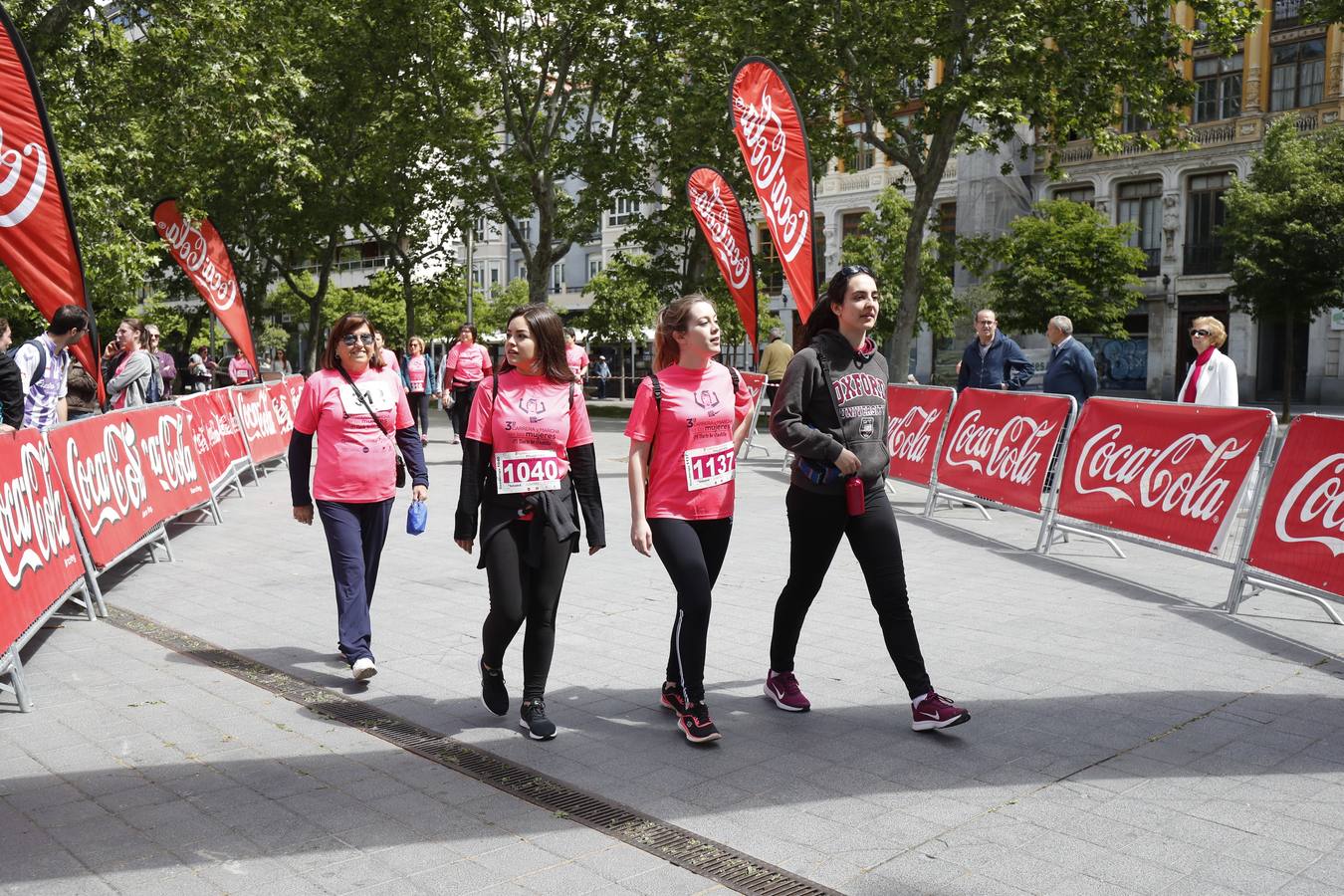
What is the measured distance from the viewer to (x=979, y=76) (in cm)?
2156

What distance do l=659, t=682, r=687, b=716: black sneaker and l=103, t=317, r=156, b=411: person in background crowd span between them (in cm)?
911

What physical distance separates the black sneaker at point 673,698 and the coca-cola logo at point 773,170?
6.86 m

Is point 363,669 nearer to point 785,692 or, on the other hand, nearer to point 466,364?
point 785,692

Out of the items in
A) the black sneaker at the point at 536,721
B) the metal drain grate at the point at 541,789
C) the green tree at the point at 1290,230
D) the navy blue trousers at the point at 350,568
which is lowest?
the metal drain grate at the point at 541,789

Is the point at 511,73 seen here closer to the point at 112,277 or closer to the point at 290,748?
the point at 112,277

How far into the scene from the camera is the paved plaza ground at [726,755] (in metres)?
3.77

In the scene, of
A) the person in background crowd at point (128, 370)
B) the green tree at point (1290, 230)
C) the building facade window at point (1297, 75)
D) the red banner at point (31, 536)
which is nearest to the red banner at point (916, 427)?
the red banner at point (31, 536)

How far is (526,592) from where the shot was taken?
17.2ft

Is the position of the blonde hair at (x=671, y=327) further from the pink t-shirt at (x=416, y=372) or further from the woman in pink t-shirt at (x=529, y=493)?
the pink t-shirt at (x=416, y=372)

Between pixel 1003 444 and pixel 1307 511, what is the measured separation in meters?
4.11

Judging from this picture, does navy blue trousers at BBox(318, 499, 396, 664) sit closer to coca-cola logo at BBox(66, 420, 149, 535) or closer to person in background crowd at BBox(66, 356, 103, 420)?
coca-cola logo at BBox(66, 420, 149, 535)

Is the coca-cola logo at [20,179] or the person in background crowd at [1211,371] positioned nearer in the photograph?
the coca-cola logo at [20,179]

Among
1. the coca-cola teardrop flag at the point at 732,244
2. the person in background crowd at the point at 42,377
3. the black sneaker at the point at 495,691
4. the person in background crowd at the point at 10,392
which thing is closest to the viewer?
the black sneaker at the point at 495,691

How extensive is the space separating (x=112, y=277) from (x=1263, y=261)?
25.4 meters
